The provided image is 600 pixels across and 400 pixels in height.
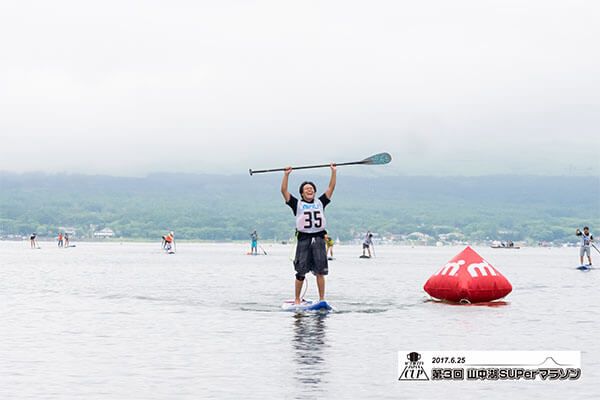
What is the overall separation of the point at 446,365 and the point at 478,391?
4.39ft

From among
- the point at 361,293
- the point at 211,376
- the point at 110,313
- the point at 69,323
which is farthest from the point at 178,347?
the point at 361,293

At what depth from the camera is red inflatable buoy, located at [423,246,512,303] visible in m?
23.1

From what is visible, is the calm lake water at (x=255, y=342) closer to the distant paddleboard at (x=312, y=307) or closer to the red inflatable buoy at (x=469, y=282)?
the distant paddleboard at (x=312, y=307)

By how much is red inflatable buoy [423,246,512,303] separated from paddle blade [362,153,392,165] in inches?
110

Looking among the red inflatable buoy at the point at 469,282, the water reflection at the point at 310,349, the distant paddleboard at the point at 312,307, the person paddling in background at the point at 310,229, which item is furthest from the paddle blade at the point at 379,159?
the water reflection at the point at 310,349

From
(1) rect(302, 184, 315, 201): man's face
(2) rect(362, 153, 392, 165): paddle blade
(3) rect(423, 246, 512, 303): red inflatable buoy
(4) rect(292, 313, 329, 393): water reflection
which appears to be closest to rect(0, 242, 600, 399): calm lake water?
(4) rect(292, 313, 329, 393): water reflection

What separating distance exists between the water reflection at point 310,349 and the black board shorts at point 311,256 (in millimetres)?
1000

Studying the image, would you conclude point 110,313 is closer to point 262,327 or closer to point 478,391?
point 262,327

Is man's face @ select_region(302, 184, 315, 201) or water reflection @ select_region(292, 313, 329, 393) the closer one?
water reflection @ select_region(292, 313, 329, 393)

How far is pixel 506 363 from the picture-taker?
41.3 ft

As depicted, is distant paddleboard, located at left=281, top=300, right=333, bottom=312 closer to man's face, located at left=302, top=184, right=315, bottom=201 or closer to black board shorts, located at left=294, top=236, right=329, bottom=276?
black board shorts, located at left=294, top=236, right=329, bottom=276

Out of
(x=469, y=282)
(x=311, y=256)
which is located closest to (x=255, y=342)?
(x=311, y=256)

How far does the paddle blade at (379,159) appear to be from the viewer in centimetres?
2292

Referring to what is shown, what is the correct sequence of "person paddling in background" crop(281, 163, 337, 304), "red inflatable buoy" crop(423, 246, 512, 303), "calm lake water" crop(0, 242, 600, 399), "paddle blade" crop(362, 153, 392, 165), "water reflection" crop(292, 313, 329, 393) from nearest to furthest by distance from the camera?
"calm lake water" crop(0, 242, 600, 399)
"water reflection" crop(292, 313, 329, 393)
"person paddling in background" crop(281, 163, 337, 304)
"paddle blade" crop(362, 153, 392, 165)
"red inflatable buoy" crop(423, 246, 512, 303)
